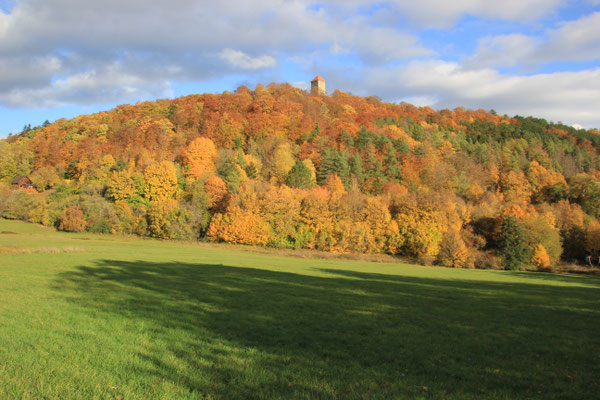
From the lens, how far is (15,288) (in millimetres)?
15969

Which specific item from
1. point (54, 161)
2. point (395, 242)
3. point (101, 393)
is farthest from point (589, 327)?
point (54, 161)

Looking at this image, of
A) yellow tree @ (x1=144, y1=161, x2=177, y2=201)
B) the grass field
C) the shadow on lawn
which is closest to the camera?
the grass field

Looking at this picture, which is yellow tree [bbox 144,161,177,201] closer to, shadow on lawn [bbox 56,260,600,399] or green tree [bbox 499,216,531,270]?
shadow on lawn [bbox 56,260,600,399]

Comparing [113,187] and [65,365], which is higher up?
[113,187]

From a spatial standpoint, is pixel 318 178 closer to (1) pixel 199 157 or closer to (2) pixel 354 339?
(1) pixel 199 157

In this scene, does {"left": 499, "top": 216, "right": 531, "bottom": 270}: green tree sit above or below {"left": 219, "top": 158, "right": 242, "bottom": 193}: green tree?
below

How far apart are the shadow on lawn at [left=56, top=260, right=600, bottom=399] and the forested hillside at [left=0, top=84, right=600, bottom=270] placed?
136 feet

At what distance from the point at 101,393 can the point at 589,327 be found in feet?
48.3

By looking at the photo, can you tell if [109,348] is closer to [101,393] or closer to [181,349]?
[181,349]

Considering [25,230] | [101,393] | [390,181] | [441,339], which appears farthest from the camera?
[390,181]

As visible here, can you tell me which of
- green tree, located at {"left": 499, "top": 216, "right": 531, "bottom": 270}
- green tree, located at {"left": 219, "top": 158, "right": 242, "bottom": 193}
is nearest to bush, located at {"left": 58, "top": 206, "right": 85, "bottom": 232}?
green tree, located at {"left": 219, "top": 158, "right": 242, "bottom": 193}

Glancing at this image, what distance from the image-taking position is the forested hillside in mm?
62406

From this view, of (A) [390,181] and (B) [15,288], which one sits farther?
(A) [390,181]

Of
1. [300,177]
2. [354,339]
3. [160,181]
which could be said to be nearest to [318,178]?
[300,177]
